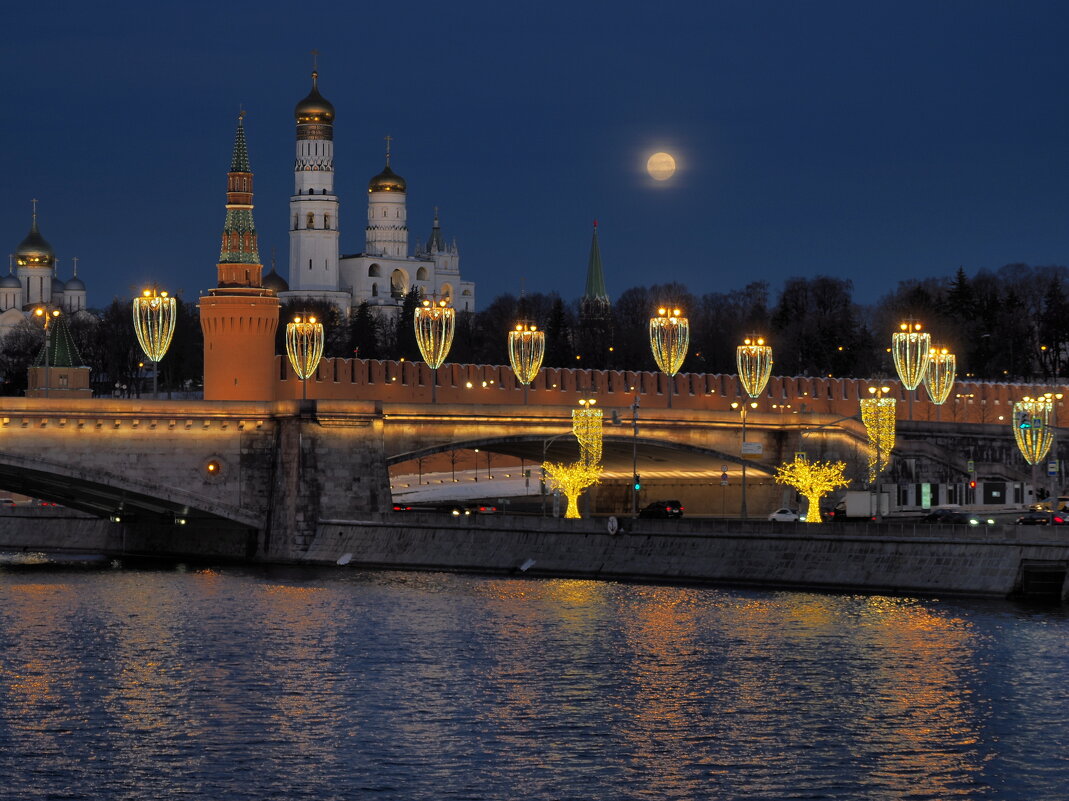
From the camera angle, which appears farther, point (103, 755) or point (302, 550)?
point (302, 550)

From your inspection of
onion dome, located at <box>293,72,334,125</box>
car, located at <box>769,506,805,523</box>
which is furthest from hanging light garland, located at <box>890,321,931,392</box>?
onion dome, located at <box>293,72,334,125</box>

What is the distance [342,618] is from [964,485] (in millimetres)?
31013

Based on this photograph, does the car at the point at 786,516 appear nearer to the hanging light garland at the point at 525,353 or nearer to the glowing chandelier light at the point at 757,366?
the glowing chandelier light at the point at 757,366

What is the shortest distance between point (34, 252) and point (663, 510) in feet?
365

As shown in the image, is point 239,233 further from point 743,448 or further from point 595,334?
point 595,334

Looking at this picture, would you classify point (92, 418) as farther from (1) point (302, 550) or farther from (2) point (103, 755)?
(2) point (103, 755)

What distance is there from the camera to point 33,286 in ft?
567

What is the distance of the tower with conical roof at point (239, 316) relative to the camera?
70750 mm

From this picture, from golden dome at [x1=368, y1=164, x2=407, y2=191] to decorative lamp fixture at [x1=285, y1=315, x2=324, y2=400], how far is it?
4000 inches

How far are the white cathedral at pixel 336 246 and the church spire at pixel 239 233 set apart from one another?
2920 inches

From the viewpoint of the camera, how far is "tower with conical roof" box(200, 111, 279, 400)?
7075cm

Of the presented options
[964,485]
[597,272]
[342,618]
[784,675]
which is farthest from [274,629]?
[597,272]

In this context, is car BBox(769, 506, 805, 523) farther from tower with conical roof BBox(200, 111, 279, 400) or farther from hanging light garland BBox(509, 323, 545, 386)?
tower with conical roof BBox(200, 111, 279, 400)

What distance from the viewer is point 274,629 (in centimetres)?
4634
